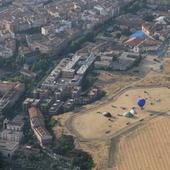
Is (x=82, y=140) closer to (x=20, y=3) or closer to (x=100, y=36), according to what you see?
(x=100, y=36)

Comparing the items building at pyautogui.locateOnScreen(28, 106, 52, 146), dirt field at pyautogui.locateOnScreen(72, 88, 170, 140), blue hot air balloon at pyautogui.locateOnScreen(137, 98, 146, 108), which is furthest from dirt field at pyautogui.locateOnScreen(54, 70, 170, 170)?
building at pyautogui.locateOnScreen(28, 106, 52, 146)

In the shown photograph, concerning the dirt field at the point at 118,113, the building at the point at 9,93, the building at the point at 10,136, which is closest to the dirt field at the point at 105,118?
the dirt field at the point at 118,113

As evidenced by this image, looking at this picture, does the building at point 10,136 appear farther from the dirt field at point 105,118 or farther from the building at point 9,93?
the dirt field at point 105,118

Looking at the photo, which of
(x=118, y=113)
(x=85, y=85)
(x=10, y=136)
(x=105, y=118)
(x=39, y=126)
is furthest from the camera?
(x=85, y=85)

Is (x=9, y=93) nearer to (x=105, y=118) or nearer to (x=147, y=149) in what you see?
(x=105, y=118)

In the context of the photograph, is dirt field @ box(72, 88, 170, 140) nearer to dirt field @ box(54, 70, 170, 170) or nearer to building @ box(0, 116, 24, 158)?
dirt field @ box(54, 70, 170, 170)

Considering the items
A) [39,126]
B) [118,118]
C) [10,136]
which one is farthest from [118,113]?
[10,136]

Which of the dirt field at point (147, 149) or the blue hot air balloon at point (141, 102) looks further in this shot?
the blue hot air balloon at point (141, 102)
